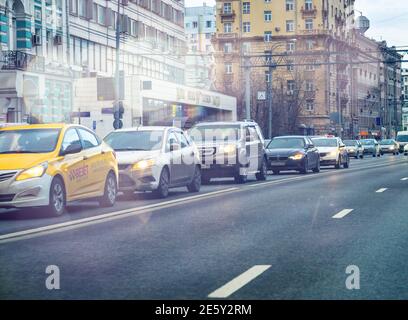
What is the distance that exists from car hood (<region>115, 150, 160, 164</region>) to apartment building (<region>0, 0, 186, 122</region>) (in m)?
20.1

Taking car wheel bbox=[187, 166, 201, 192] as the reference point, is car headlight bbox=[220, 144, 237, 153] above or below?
above

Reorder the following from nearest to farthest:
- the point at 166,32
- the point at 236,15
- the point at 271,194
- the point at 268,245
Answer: the point at 268,245, the point at 271,194, the point at 166,32, the point at 236,15

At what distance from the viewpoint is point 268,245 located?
412 inches

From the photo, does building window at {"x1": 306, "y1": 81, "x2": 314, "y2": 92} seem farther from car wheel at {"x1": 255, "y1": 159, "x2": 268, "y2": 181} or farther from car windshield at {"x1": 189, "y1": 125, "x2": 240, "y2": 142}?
car windshield at {"x1": 189, "y1": 125, "x2": 240, "y2": 142}

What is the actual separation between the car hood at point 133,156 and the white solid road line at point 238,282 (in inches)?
415

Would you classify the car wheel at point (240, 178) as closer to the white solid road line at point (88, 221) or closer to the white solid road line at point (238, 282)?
the white solid road line at point (88, 221)

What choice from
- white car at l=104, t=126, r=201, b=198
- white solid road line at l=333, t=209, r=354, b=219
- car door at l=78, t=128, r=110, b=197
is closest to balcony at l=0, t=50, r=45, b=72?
white car at l=104, t=126, r=201, b=198

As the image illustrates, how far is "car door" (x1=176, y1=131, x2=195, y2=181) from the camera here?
20.8 meters

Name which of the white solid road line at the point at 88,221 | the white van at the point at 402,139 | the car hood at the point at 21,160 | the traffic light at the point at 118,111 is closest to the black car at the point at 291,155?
the traffic light at the point at 118,111

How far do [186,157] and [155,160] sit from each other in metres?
1.95

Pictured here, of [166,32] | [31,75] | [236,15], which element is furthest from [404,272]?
[236,15]

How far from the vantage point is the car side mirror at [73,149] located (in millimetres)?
15334

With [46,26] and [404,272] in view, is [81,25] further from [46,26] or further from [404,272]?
[404,272]
